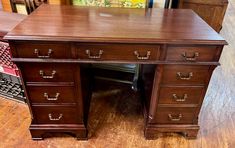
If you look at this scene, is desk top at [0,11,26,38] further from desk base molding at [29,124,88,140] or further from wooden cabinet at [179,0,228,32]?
wooden cabinet at [179,0,228,32]

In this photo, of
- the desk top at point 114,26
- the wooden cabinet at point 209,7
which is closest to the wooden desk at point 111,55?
the desk top at point 114,26

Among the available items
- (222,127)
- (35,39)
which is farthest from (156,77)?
(222,127)

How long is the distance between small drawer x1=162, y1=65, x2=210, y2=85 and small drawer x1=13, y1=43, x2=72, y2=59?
0.61m

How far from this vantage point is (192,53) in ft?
3.78

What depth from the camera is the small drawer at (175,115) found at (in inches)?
54.7

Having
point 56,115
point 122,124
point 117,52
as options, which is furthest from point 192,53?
point 56,115

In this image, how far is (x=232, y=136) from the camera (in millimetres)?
1575

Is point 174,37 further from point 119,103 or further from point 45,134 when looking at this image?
point 45,134

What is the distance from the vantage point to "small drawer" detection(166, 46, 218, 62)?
1.13m

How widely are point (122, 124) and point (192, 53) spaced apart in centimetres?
85

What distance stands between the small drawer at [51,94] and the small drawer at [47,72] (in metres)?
0.06

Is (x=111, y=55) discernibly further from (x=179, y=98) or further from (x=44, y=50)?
(x=179, y=98)

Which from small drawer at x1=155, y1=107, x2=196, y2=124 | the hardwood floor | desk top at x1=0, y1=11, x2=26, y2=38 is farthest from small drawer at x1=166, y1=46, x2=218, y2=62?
desk top at x1=0, y1=11, x2=26, y2=38

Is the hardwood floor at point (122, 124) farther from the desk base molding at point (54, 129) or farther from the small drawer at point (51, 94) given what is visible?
the small drawer at point (51, 94)
